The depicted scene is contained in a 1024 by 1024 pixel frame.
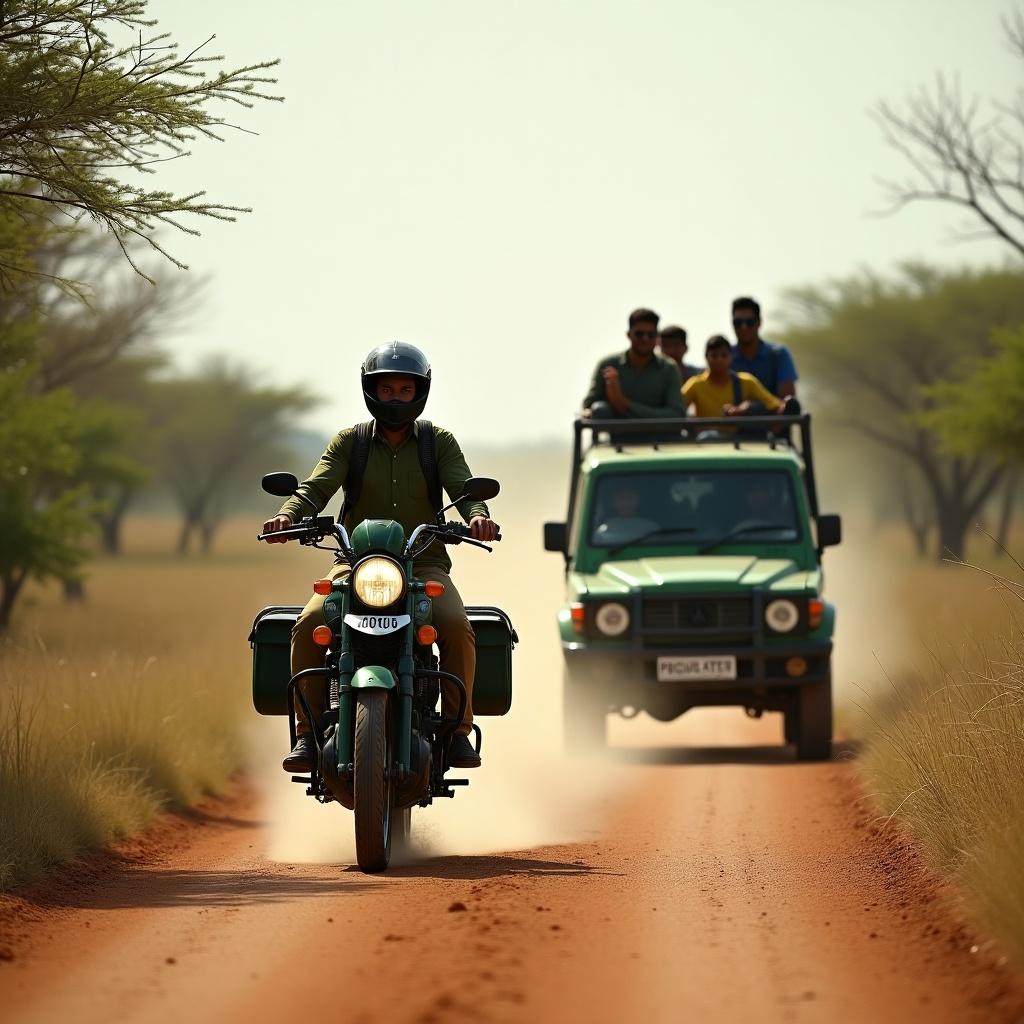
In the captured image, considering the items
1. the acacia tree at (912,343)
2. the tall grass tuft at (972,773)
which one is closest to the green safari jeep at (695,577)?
the tall grass tuft at (972,773)

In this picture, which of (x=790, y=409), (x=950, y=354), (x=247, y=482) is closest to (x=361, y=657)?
(x=790, y=409)

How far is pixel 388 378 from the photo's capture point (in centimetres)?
922

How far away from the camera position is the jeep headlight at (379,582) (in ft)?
28.0

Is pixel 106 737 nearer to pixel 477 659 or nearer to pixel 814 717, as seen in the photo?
pixel 477 659

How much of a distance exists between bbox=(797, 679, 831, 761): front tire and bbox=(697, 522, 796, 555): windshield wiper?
4.41 ft

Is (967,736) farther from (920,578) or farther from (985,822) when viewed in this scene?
(920,578)

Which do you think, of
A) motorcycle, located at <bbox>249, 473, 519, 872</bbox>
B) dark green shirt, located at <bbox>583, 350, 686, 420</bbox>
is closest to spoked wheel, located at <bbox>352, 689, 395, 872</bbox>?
motorcycle, located at <bbox>249, 473, 519, 872</bbox>

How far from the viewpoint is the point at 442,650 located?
9047 mm

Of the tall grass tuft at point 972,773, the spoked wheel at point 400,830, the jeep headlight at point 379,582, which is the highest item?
the jeep headlight at point 379,582

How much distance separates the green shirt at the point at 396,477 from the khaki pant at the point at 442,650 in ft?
1.09

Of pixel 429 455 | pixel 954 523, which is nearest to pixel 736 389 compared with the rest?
pixel 429 455

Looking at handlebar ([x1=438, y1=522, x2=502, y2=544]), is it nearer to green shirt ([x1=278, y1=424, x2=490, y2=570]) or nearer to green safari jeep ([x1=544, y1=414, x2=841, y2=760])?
green shirt ([x1=278, y1=424, x2=490, y2=570])

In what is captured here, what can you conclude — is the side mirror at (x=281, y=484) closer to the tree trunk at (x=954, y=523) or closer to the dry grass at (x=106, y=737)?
the dry grass at (x=106, y=737)

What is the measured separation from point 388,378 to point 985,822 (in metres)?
3.20
